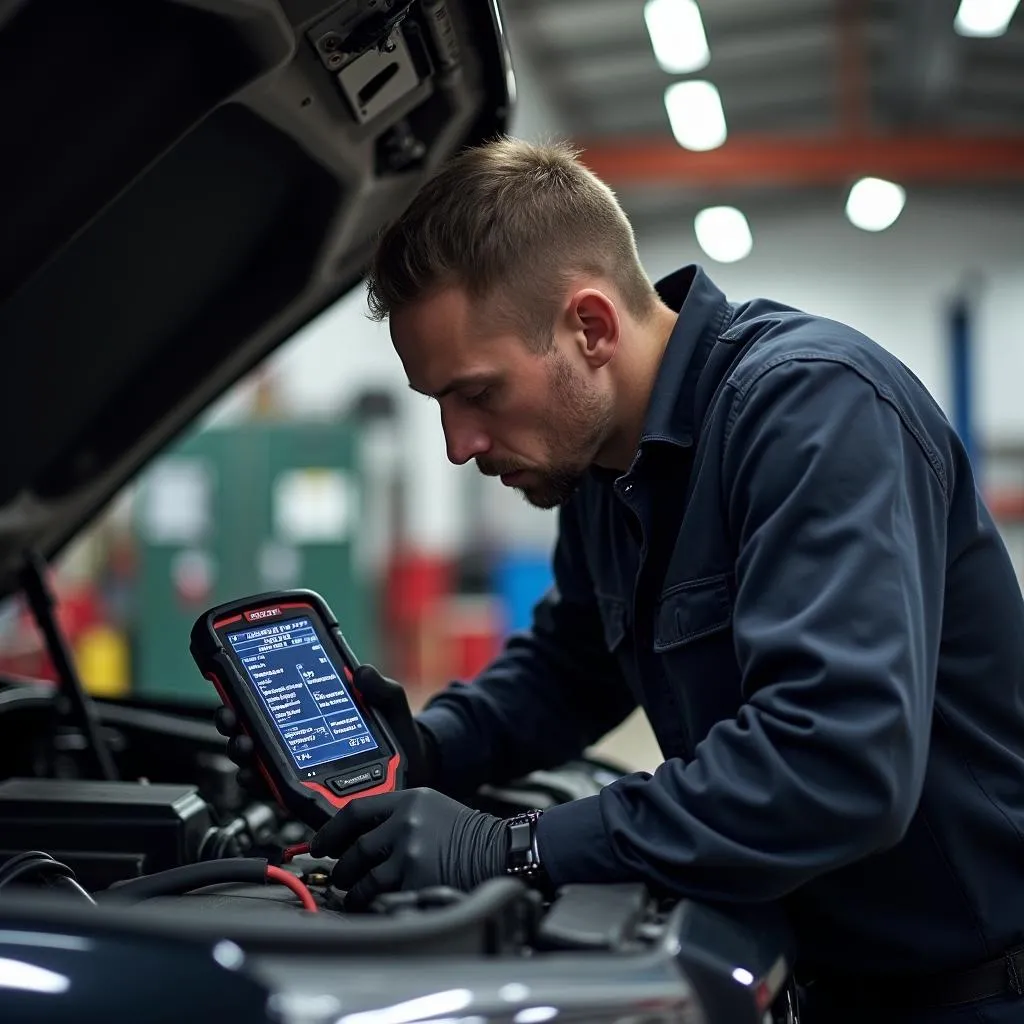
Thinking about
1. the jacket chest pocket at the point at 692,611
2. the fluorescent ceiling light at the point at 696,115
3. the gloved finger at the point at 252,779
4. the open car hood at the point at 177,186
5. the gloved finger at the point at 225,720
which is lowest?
the gloved finger at the point at 252,779

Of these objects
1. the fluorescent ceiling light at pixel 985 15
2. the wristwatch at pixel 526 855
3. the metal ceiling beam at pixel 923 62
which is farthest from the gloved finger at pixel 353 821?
the metal ceiling beam at pixel 923 62

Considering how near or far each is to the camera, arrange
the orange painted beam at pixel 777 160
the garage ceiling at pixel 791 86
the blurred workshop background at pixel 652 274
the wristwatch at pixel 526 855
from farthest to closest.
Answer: the orange painted beam at pixel 777 160, the garage ceiling at pixel 791 86, the blurred workshop background at pixel 652 274, the wristwatch at pixel 526 855

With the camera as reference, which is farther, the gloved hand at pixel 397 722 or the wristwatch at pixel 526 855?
the gloved hand at pixel 397 722

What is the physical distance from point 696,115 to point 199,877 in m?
8.73

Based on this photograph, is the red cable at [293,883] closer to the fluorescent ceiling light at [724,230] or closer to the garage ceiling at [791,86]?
the garage ceiling at [791,86]

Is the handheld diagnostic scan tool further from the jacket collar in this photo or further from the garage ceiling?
the garage ceiling

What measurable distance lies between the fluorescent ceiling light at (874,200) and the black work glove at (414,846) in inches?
373

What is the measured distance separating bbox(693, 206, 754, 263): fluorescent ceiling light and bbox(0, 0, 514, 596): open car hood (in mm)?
9361

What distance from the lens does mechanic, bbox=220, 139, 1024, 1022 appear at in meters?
1.07

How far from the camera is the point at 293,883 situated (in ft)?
4.01

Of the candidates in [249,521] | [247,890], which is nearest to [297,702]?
[247,890]

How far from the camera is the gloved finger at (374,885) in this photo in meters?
1.17

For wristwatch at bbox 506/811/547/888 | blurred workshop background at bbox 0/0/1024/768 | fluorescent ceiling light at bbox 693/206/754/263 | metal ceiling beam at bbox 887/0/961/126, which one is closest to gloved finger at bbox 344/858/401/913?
wristwatch at bbox 506/811/547/888

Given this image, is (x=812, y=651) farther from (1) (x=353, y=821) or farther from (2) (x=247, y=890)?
(2) (x=247, y=890)
